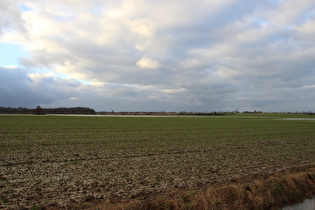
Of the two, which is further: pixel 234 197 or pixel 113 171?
pixel 113 171

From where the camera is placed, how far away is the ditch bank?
274 inches

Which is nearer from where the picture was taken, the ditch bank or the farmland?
the ditch bank

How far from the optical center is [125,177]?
9766 mm

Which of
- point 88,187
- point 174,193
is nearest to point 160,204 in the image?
point 174,193

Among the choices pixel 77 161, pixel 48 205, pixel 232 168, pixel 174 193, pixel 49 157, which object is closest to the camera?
pixel 48 205

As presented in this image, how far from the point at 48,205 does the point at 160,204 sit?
141 inches

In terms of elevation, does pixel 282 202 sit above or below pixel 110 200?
below

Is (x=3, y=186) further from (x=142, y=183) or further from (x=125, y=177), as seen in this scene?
(x=142, y=183)

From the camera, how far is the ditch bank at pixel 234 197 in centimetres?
696

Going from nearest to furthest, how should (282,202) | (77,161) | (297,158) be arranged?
(282,202)
(77,161)
(297,158)

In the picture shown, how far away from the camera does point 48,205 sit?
6789mm

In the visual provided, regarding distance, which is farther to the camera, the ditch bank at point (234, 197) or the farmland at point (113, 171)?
the farmland at point (113, 171)

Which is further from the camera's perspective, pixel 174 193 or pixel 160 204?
pixel 174 193

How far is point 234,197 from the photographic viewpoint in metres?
8.00
